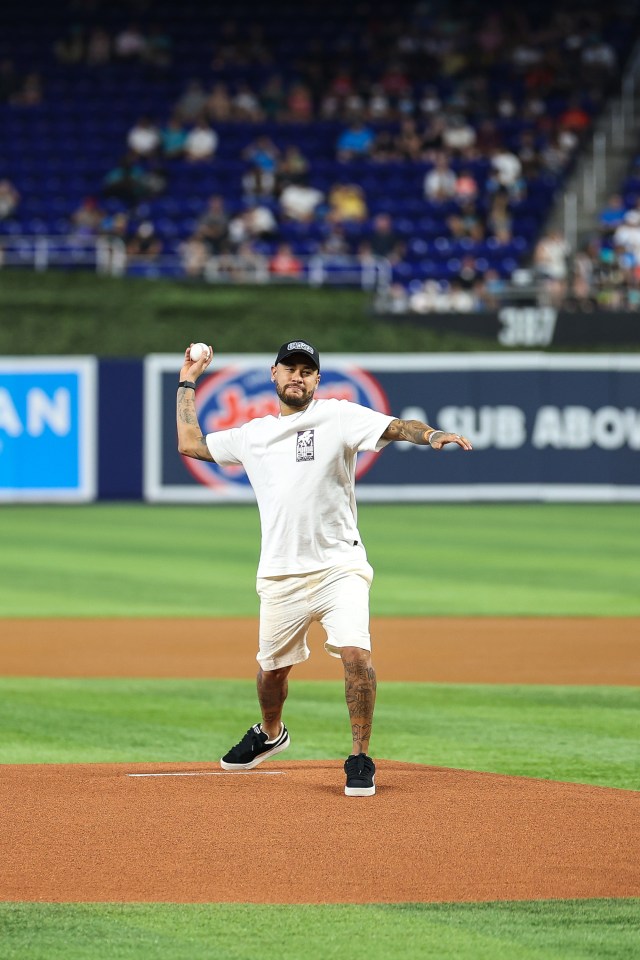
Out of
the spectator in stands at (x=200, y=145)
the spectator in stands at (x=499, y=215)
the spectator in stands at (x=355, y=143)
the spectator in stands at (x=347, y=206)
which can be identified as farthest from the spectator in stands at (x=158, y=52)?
the spectator in stands at (x=499, y=215)

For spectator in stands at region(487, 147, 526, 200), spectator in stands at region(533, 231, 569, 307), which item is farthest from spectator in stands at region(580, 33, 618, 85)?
spectator in stands at region(533, 231, 569, 307)

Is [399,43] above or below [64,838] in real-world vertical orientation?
above

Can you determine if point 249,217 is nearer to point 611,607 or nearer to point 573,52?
point 573,52

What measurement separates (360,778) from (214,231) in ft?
71.0

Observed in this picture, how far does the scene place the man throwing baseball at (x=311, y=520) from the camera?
6.59 meters

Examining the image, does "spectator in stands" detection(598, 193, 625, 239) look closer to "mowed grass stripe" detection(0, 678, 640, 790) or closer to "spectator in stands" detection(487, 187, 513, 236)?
"spectator in stands" detection(487, 187, 513, 236)

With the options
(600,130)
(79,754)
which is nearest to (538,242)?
(600,130)

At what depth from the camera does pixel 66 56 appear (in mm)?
32500

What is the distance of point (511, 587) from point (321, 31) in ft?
68.2

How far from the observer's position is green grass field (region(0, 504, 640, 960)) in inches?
181

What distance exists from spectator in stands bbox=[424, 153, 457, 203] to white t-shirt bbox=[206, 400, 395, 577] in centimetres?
2211

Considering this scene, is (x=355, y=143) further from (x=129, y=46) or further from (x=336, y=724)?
(x=336, y=724)

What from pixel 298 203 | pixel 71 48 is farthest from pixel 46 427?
pixel 71 48

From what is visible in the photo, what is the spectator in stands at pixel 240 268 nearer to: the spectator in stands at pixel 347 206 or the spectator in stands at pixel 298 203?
the spectator in stands at pixel 298 203
